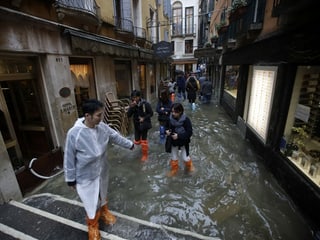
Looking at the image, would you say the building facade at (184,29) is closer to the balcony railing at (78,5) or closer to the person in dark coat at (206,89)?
the person in dark coat at (206,89)

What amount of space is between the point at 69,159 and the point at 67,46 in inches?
134

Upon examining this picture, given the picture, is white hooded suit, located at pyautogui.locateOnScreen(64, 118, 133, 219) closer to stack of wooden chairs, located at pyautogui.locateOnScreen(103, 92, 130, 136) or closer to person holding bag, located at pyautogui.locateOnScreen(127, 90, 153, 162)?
person holding bag, located at pyautogui.locateOnScreen(127, 90, 153, 162)

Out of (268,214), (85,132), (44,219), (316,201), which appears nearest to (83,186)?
(85,132)

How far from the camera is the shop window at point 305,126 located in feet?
9.60

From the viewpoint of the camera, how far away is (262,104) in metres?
4.72

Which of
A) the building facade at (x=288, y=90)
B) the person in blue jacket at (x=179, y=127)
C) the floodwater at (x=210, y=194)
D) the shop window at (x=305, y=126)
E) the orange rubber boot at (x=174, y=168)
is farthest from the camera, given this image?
the orange rubber boot at (x=174, y=168)

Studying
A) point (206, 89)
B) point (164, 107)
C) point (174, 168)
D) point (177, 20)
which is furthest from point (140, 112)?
point (177, 20)

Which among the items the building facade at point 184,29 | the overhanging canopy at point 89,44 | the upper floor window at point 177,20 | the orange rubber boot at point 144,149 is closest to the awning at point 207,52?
the overhanging canopy at point 89,44

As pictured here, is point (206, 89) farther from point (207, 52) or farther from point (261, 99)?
point (261, 99)

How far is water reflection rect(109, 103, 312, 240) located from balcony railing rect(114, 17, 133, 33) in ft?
16.9

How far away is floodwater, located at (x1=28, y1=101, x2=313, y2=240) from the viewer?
8.37ft

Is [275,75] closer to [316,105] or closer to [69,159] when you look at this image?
[316,105]

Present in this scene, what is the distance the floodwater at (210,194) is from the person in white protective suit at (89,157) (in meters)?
0.87

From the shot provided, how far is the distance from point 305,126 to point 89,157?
3820 mm
